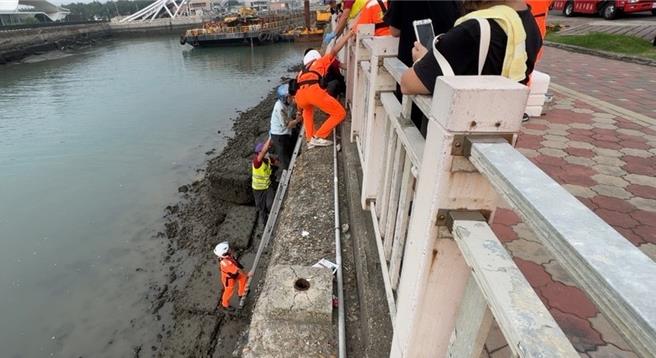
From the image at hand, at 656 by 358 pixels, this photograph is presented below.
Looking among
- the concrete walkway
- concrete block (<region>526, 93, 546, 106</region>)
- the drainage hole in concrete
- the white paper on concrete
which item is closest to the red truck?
the concrete walkway

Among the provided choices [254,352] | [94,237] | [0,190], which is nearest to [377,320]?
[254,352]

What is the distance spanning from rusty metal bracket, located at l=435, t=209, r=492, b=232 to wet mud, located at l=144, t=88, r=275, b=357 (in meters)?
2.45

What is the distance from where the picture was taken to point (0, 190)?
9.59 meters

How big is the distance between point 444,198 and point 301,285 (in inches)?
61.9

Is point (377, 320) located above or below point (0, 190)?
above

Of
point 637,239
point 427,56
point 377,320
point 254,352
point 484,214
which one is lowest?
point 254,352

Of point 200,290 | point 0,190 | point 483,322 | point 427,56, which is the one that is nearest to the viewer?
point 483,322

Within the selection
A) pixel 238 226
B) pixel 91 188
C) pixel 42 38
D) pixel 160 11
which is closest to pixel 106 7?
pixel 160 11

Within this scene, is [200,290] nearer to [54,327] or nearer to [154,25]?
[54,327]

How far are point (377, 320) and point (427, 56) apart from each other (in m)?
1.34

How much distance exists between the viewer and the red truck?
13320 mm

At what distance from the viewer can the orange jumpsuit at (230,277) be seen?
429 cm

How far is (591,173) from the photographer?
131 inches

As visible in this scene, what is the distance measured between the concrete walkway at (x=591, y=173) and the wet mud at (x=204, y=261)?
2.30m
